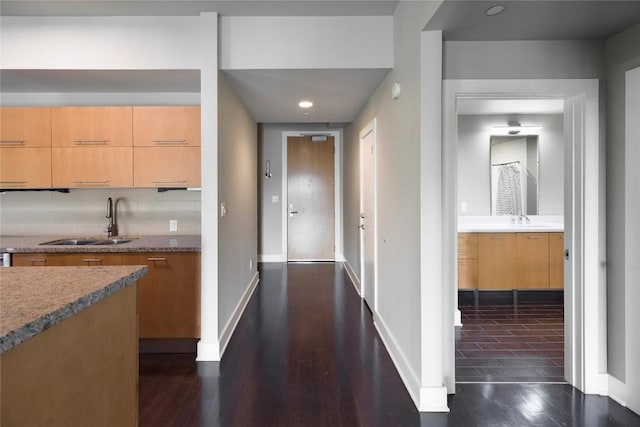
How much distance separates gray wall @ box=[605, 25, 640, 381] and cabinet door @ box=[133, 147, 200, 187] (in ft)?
9.43

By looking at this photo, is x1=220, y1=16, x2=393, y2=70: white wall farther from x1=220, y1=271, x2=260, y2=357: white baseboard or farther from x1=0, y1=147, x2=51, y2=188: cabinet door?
x1=220, y1=271, x2=260, y2=357: white baseboard

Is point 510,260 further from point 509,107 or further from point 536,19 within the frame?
point 536,19

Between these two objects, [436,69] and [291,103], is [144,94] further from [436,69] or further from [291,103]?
[436,69]

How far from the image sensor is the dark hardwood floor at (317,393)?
2.00 m

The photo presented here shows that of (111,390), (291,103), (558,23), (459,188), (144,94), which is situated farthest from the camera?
(459,188)

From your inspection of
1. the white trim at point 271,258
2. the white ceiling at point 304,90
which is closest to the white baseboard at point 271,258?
the white trim at point 271,258

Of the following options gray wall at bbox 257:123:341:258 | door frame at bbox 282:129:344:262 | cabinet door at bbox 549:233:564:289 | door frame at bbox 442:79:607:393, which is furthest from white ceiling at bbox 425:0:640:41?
gray wall at bbox 257:123:341:258

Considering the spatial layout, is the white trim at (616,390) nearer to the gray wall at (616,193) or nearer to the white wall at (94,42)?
the gray wall at (616,193)

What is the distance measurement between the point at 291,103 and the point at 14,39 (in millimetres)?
2269

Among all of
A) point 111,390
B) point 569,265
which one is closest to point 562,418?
point 569,265

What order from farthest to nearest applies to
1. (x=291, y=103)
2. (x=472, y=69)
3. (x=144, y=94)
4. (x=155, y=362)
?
(x=291, y=103) → (x=144, y=94) → (x=155, y=362) → (x=472, y=69)

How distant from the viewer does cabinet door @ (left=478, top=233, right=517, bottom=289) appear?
397cm

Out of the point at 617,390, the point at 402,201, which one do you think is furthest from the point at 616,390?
the point at 402,201

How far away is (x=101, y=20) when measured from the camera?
2.72 meters
